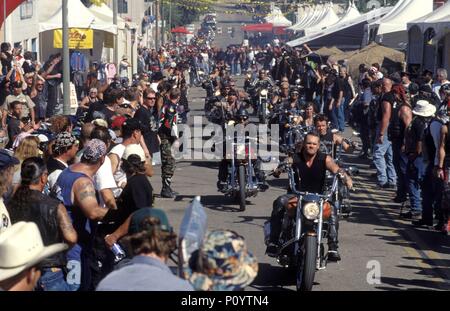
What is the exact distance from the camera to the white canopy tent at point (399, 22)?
38.4 meters

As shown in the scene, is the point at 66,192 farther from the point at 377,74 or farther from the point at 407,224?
the point at 377,74

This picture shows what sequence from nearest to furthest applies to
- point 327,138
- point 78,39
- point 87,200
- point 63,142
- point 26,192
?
1. point 26,192
2. point 87,200
3. point 63,142
4. point 327,138
5. point 78,39

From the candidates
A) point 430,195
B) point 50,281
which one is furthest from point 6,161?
point 430,195

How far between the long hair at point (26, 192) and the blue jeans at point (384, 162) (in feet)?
35.5

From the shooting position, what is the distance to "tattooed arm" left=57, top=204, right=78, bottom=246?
8.09 meters

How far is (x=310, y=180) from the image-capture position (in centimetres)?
1141

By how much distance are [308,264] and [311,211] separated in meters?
0.58

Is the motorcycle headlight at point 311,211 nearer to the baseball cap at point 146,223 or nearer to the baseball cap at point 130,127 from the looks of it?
the baseball cap at point 130,127

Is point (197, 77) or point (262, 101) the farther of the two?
point (197, 77)

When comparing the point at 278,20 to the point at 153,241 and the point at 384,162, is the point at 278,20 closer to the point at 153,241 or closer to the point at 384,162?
the point at 384,162

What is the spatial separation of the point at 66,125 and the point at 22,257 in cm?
787

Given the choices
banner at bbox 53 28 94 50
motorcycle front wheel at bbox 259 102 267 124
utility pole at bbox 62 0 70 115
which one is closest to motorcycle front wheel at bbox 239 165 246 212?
utility pole at bbox 62 0 70 115

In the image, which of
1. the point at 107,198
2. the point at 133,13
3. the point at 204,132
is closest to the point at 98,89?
the point at 204,132
